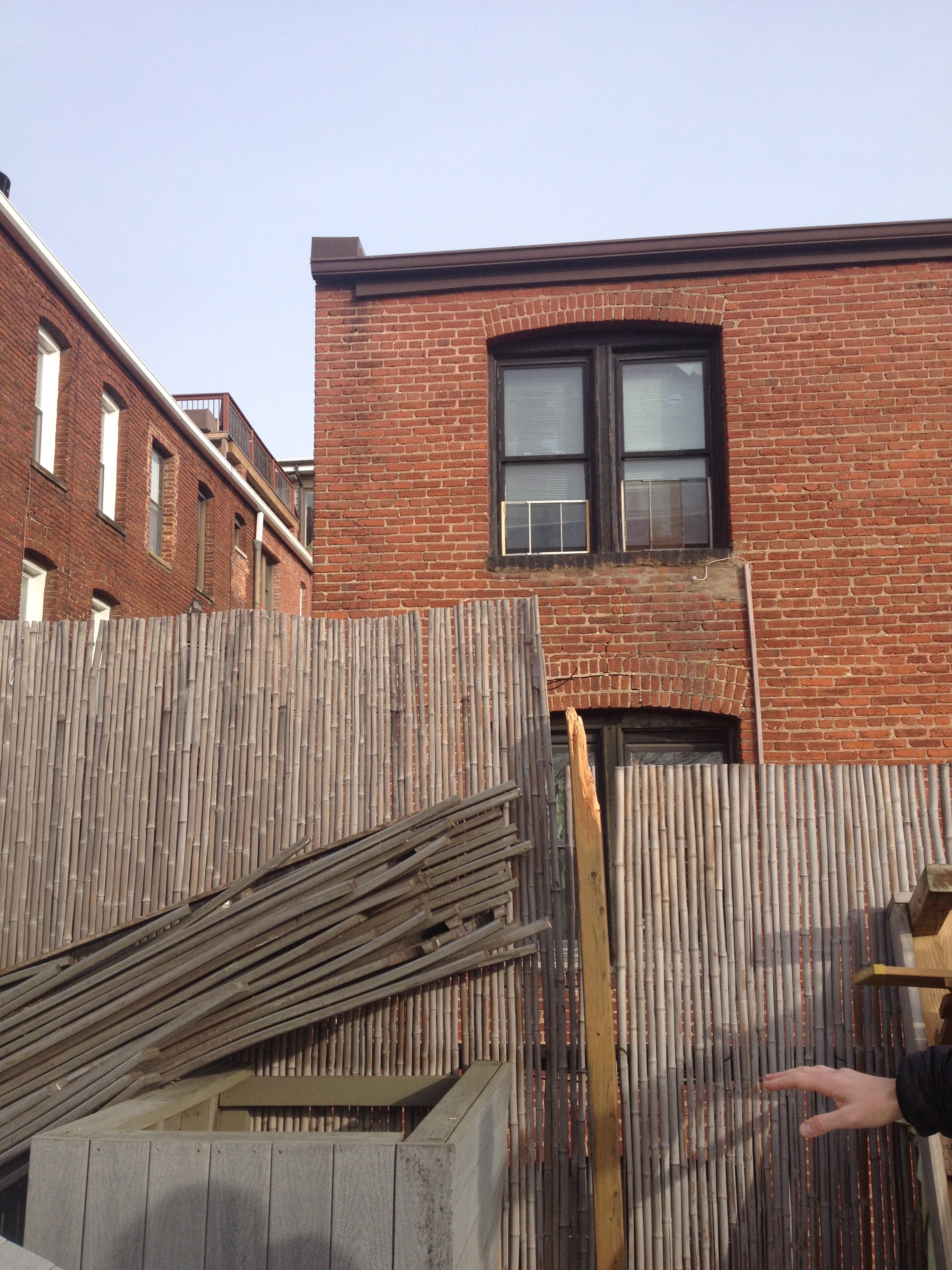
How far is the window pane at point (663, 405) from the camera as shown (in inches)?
351

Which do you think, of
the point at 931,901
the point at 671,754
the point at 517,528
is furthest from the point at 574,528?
the point at 931,901

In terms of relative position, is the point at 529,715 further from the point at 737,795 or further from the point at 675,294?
the point at 675,294

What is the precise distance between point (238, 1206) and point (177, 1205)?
0.19m

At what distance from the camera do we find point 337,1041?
488 centimetres

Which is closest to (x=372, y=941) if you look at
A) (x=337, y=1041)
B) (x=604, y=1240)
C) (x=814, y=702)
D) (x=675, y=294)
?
(x=337, y=1041)

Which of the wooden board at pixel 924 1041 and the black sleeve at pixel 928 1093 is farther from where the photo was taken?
the wooden board at pixel 924 1041

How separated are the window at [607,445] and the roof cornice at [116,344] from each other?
35.2ft

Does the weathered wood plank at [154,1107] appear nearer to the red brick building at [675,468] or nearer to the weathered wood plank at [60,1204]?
the weathered wood plank at [60,1204]

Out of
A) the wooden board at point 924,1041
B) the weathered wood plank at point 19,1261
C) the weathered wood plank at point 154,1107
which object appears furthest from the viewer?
the wooden board at point 924,1041

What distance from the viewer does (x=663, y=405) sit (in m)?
8.97

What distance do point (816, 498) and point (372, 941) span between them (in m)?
5.03

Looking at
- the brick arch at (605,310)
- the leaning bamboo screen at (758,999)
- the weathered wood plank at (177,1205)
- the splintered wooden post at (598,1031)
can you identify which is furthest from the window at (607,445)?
the weathered wood plank at (177,1205)

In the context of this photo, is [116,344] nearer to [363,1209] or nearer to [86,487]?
[86,487]

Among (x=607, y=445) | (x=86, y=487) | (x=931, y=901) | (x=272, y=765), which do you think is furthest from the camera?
(x=86, y=487)
